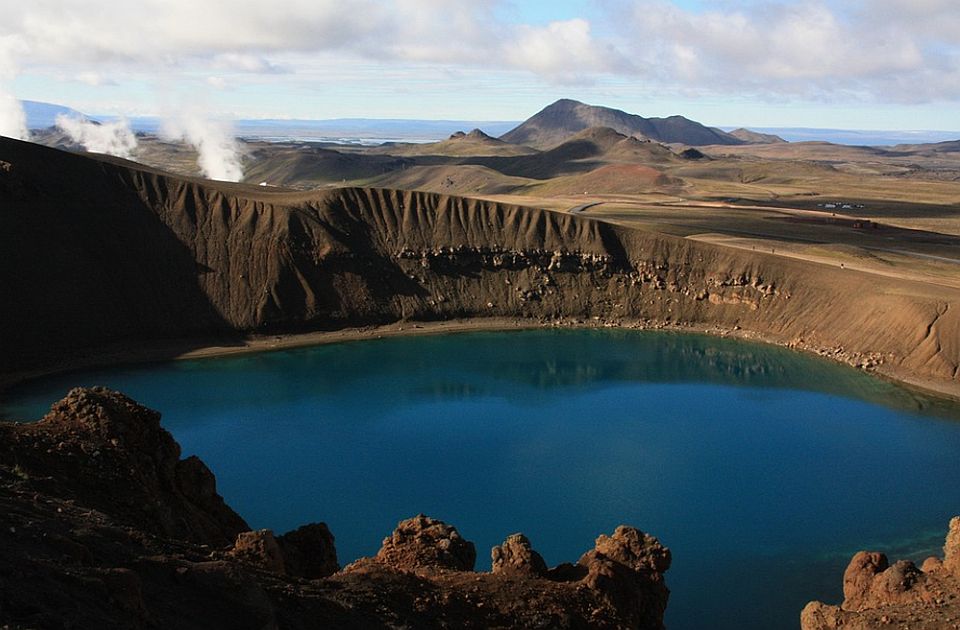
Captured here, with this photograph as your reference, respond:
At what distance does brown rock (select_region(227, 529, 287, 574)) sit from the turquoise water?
1025 centimetres

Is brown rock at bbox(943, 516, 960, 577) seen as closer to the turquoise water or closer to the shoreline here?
the turquoise water

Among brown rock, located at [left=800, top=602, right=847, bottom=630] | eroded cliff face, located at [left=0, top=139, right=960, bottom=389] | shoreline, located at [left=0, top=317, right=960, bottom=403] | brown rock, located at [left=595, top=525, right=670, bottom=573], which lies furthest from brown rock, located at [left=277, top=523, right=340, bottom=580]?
eroded cliff face, located at [left=0, top=139, right=960, bottom=389]

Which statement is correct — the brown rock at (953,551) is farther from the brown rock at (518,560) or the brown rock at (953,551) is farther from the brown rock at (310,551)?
the brown rock at (310,551)

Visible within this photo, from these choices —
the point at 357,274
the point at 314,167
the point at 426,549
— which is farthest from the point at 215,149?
the point at 426,549

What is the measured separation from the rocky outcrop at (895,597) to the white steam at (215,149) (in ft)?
441

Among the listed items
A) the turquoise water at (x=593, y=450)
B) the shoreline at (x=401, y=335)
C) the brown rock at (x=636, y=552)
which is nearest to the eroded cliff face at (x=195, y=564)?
the brown rock at (x=636, y=552)

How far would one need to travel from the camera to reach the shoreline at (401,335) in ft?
176

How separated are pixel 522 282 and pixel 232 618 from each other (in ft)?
192

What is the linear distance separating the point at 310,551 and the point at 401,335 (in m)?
43.8

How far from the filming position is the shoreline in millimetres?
53594

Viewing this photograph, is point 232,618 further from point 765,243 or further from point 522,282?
point 765,243

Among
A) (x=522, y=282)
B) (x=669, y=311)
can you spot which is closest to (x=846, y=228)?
(x=669, y=311)

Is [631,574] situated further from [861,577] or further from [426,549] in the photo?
[861,577]

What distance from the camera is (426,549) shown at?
20.9 m
